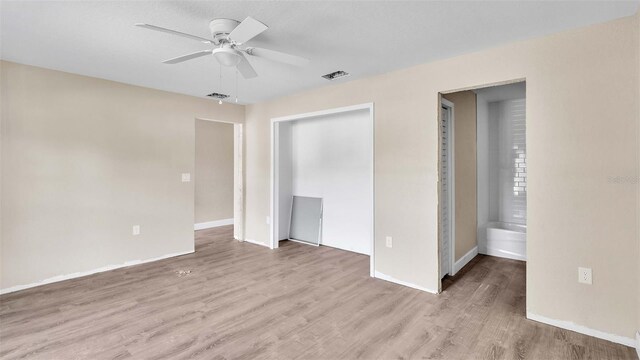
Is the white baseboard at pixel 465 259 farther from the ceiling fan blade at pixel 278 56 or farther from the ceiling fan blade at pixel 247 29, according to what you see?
the ceiling fan blade at pixel 247 29

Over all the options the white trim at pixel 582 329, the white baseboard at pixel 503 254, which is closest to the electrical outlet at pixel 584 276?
the white trim at pixel 582 329

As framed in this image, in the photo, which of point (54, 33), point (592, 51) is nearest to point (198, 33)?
point (54, 33)

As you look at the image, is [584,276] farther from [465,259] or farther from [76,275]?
[76,275]

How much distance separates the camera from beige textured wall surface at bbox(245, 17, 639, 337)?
227 cm

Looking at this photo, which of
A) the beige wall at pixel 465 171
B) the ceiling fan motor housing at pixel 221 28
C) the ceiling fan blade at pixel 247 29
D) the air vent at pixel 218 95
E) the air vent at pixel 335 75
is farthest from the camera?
the air vent at pixel 218 95

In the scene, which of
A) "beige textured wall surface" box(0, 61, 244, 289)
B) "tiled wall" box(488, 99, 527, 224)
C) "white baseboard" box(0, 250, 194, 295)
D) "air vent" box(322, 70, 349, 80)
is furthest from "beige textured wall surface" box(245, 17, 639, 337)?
"white baseboard" box(0, 250, 194, 295)

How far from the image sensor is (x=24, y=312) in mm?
2824

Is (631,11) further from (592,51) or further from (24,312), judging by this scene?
(24,312)

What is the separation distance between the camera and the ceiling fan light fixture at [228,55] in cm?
224

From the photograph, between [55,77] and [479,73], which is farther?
[55,77]

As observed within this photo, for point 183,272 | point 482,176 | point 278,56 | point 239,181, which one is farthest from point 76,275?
point 482,176

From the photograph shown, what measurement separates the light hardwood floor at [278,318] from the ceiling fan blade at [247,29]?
2.13 metres

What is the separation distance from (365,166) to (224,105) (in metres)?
2.55

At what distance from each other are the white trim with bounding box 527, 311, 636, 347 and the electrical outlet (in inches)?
13.8
